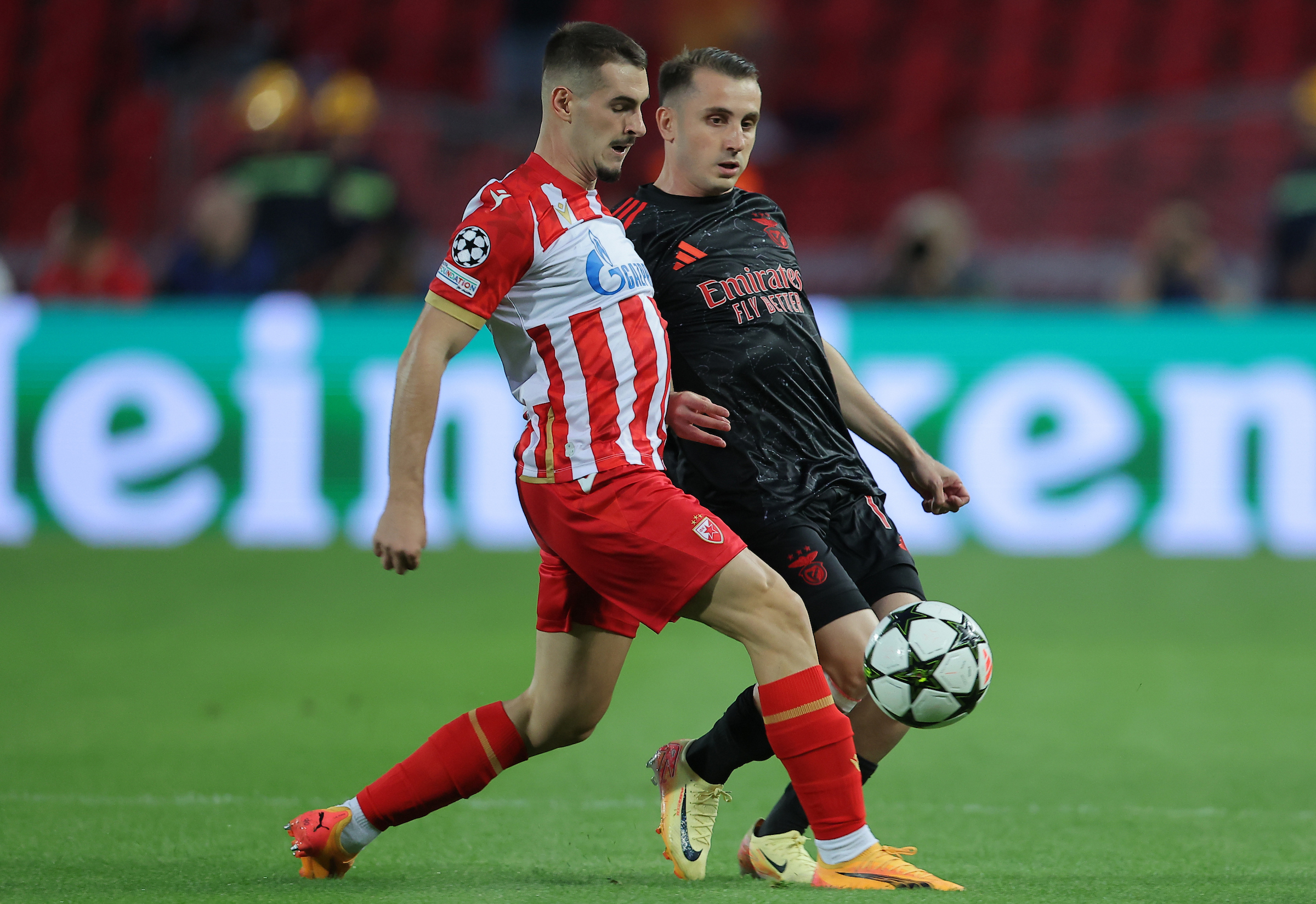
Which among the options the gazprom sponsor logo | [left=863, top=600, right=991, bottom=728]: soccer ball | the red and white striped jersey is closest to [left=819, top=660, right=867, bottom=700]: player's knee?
[left=863, top=600, right=991, bottom=728]: soccer ball

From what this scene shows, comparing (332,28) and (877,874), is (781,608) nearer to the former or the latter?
(877,874)

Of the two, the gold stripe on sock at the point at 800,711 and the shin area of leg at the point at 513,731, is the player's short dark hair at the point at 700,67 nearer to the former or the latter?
the shin area of leg at the point at 513,731

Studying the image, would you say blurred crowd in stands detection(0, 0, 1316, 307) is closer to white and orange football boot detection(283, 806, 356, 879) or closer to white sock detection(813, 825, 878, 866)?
white and orange football boot detection(283, 806, 356, 879)

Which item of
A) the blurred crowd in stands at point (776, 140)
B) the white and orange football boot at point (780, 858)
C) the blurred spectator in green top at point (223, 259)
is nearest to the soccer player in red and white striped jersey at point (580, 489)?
the white and orange football boot at point (780, 858)

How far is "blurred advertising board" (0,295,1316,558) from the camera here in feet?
28.7

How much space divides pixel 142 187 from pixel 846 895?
10.7 metres

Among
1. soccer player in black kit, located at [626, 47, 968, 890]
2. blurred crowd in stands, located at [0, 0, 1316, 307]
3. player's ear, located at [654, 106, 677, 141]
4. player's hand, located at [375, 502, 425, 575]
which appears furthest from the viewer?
blurred crowd in stands, located at [0, 0, 1316, 307]

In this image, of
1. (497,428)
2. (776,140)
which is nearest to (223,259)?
(497,428)

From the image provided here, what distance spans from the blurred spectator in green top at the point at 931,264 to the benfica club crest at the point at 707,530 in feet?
21.8

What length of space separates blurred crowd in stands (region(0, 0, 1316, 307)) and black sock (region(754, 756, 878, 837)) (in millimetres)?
6280

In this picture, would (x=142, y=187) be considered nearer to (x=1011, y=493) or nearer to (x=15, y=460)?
(x=15, y=460)

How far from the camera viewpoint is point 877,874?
3396 mm

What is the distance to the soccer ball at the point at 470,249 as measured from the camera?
340 cm

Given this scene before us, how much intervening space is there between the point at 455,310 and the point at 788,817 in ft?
4.77
